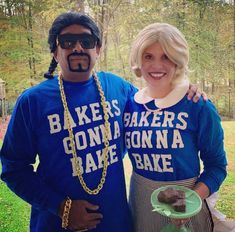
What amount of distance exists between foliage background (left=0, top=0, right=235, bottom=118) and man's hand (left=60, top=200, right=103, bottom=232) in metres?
0.89

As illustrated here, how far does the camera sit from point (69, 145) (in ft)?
3.43

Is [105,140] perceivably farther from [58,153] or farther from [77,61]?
[77,61]

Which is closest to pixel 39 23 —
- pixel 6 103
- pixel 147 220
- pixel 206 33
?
pixel 6 103

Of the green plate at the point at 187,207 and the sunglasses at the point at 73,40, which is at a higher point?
the sunglasses at the point at 73,40

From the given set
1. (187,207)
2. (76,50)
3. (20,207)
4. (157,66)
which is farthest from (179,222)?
(20,207)

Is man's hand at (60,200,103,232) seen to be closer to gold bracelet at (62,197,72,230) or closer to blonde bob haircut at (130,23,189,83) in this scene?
gold bracelet at (62,197,72,230)

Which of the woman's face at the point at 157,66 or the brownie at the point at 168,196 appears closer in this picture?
the brownie at the point at 168,196

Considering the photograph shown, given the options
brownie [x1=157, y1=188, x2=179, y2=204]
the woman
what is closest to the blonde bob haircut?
the woman

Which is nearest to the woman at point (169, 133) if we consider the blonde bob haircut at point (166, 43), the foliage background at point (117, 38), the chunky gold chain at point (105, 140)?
the blonde bob haircut at point (166, 43)

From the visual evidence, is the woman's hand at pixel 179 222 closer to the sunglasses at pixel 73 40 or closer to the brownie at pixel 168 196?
the brownie at pixel 168 196

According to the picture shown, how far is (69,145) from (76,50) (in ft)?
1.05

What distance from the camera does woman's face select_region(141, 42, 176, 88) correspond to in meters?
1.09

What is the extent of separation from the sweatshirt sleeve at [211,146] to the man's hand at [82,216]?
39cm

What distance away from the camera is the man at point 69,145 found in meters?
Answer: 1.02
